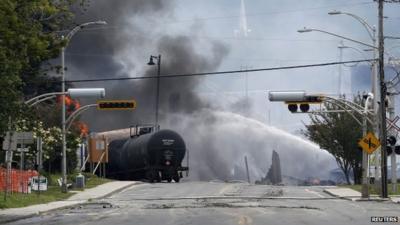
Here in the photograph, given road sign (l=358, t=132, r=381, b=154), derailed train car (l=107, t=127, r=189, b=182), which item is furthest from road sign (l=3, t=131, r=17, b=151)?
derailed train car (l=107, t=127, r=189, b=182)

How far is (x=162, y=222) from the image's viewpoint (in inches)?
750

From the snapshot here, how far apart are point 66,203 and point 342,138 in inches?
1183

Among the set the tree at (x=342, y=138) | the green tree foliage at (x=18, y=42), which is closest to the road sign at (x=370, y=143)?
the green tree foliage at (x=18, y=42)

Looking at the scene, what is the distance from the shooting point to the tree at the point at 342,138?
182 ft

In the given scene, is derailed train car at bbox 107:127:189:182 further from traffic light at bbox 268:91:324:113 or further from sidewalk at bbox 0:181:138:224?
traffic light at bbox 268:91:324:113

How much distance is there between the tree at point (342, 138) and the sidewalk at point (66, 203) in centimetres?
1859

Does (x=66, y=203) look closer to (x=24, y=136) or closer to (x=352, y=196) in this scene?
(x=24, y=136)

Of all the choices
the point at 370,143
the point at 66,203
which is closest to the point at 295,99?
the point at 370,143

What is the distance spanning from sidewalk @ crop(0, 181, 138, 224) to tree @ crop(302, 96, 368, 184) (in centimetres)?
1859

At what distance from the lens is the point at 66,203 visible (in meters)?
30.7

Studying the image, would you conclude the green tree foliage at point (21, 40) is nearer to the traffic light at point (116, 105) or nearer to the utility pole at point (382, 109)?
the traffic light at point (116, 105)

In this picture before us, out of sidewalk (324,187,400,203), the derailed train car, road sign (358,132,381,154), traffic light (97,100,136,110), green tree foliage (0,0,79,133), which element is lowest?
sidewalk (324,187,400,203)

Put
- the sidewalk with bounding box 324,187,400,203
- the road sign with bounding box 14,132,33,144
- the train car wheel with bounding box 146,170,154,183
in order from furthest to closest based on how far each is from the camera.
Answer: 1. the train car wheel with bounding box 146,170,154,183
2. the sidewalk with bounding box 324,187,400,203
3. the road sign with bounding box 14,132,33,144

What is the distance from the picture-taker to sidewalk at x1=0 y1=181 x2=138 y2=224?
23281mm
